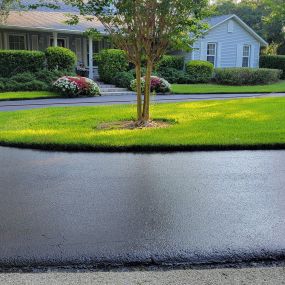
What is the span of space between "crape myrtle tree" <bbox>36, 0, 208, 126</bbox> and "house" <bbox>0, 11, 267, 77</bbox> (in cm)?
1085

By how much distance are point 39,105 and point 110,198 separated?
32.4 feet

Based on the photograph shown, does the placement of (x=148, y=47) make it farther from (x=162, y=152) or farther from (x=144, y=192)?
(x=144, y=192)

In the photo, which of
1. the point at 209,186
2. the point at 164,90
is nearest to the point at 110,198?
the point at 209,186

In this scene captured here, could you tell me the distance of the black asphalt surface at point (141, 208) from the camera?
10.2 ft

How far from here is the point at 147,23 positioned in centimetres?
807

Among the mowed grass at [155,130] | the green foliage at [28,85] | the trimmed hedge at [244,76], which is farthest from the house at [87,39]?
the mowed grass at [155,130]

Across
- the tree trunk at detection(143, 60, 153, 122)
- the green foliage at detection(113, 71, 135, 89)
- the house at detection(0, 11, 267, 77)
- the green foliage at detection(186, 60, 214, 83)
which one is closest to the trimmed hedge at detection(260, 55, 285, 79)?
the house at detection(0, 11, 267, 77)

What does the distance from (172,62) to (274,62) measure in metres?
8.64

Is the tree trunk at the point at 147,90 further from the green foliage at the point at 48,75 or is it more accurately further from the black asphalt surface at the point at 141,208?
the green foliage at the point at 48,75

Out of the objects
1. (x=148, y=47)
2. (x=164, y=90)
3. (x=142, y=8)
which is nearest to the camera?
A: (x=142, y=8)

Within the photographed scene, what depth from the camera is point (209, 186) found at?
4785mm

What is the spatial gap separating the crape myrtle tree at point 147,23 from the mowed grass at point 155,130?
1235mm

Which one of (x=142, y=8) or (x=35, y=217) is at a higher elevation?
(x=142, y=8)

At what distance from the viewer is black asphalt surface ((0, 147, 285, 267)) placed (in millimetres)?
3094
